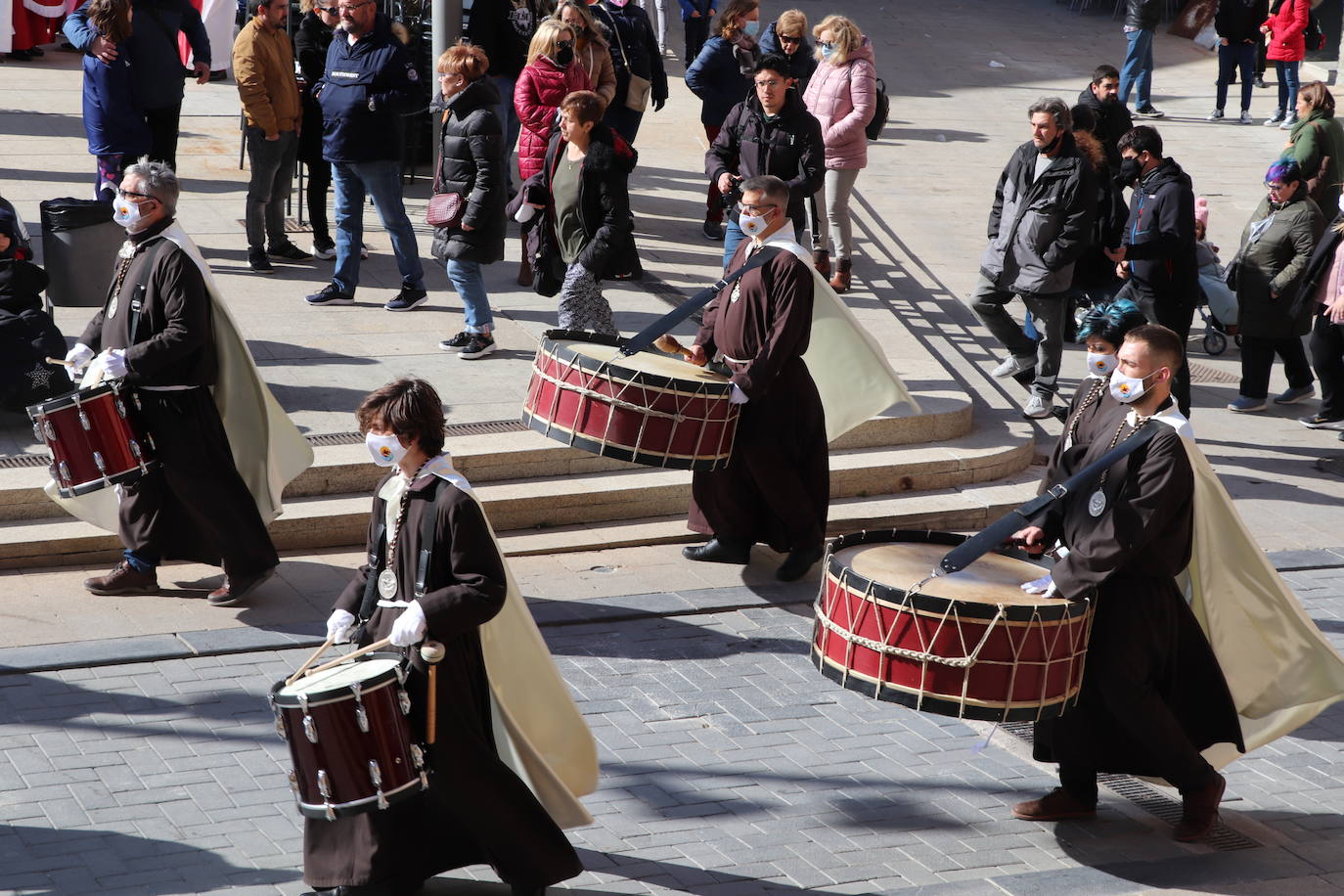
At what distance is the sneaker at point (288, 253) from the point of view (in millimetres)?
12227

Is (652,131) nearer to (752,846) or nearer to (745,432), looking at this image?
(745,432)

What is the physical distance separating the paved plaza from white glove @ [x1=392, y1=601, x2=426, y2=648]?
100 centimetres

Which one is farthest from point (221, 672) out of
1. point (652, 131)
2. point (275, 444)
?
point (652, 131)

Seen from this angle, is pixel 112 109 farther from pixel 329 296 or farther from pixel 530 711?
pixel 530 711

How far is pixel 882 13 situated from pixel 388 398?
874 inches

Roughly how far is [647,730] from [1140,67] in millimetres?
15942

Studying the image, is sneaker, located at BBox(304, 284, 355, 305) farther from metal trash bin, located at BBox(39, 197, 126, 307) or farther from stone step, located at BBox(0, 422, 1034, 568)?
stone step, located at BBox(0, 422, 1034, 568)

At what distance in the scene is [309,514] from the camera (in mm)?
8445

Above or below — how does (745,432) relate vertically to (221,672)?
above

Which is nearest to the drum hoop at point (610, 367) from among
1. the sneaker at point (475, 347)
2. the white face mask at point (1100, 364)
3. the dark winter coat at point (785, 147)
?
the white face mask at point (1100, 364)

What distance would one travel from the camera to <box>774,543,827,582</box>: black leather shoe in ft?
27.8

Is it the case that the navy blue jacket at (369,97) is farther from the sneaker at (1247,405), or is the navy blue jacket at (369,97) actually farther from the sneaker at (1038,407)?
the sneaker at (1247,405)

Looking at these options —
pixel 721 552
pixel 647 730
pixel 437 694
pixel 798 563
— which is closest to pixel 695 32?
pixel 721 552

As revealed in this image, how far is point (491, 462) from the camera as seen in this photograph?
8.99 metres
